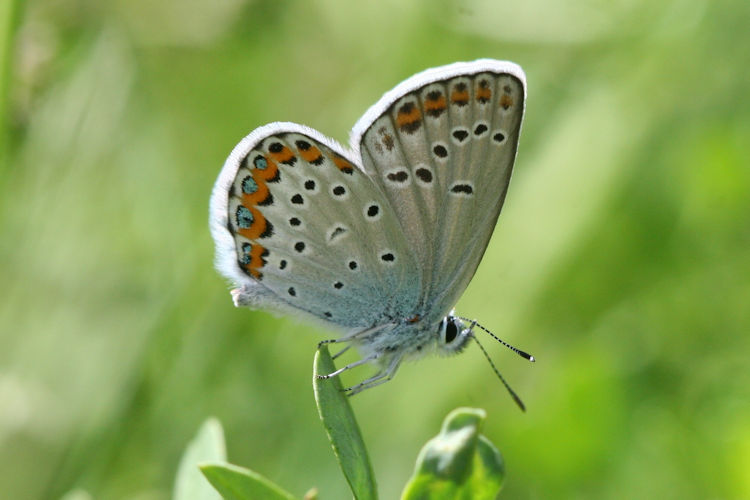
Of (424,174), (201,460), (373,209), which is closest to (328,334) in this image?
(373,209)

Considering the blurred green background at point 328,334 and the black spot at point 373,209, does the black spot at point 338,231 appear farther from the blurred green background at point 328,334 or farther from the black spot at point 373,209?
the blurred green background at point 328,334

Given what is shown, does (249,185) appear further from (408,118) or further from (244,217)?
(408,118)

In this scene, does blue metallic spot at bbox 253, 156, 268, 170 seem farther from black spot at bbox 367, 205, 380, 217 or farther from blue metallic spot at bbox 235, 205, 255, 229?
black spot at bbox 367, 205, 380, 217

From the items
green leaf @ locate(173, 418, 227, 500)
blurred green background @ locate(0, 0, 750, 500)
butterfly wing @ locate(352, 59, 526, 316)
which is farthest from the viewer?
blurred green background @ locate(0, 0, 750, 500)

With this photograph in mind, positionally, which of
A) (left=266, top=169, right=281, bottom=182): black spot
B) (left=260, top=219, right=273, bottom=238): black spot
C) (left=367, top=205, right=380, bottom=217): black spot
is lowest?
(left=367, top=205, right=380, bottom=217): black spot

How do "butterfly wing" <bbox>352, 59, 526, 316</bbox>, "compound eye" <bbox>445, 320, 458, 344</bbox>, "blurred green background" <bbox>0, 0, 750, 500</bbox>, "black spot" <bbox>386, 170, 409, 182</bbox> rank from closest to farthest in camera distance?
"butterfly wing" <bbox>352, 59, 526, 316</bbox>, "black spot" <bbox>386, 170, 409, 182</bbox>, "compound eye" <bbox>445, 320, 458, 344</bbox>, "blurred green background" <bbox>0, 0, 750, 500</bbox>

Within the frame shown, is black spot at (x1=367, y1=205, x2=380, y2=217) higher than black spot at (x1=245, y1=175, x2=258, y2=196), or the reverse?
black spot at (x1=245, y1=175, x2=258, y2=196)

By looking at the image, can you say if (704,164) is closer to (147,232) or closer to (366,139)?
(366,139)

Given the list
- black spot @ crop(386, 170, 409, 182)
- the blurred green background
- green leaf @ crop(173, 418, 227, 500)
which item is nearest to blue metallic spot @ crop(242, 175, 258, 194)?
black spot @ crop(386, 170, 409, 182)
